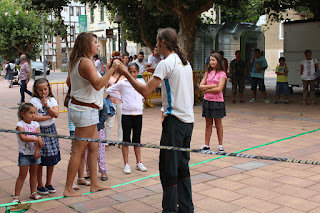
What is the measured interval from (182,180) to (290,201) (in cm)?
136

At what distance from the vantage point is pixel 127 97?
19.8 feet

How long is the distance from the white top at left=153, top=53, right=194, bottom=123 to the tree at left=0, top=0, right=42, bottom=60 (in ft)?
128

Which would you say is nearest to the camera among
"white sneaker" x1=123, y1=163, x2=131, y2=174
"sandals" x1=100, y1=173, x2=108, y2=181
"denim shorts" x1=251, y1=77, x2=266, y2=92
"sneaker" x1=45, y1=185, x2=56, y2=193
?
"sneaker" x1=45, y1=185, x2=56, y2=193

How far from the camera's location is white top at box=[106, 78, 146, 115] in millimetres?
5973

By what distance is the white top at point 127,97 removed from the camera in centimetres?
597

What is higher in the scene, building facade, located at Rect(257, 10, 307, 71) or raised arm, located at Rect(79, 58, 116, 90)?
building facade, located at Rect(257, 10, 307, 71)

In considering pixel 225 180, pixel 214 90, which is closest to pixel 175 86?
pixel 225 180

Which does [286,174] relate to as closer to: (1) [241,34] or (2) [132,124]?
(2) [132,124]

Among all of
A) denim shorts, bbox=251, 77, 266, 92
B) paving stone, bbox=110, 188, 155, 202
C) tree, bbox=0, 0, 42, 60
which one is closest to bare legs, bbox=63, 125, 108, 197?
paving stone, bbox=110, 188, 155, 202

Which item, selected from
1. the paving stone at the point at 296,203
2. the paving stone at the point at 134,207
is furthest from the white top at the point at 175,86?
the paving stone at the point at 296,203

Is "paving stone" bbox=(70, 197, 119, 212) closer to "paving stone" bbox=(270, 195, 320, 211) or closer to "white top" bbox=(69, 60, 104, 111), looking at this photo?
"white top" bbox=(69, 60, 104, 111)

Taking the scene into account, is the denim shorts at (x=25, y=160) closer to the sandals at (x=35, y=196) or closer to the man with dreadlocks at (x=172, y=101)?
the sandals at (x=35, y=196)

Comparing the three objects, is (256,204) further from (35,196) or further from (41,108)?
(41,108)

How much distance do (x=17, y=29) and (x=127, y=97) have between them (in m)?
38.9
